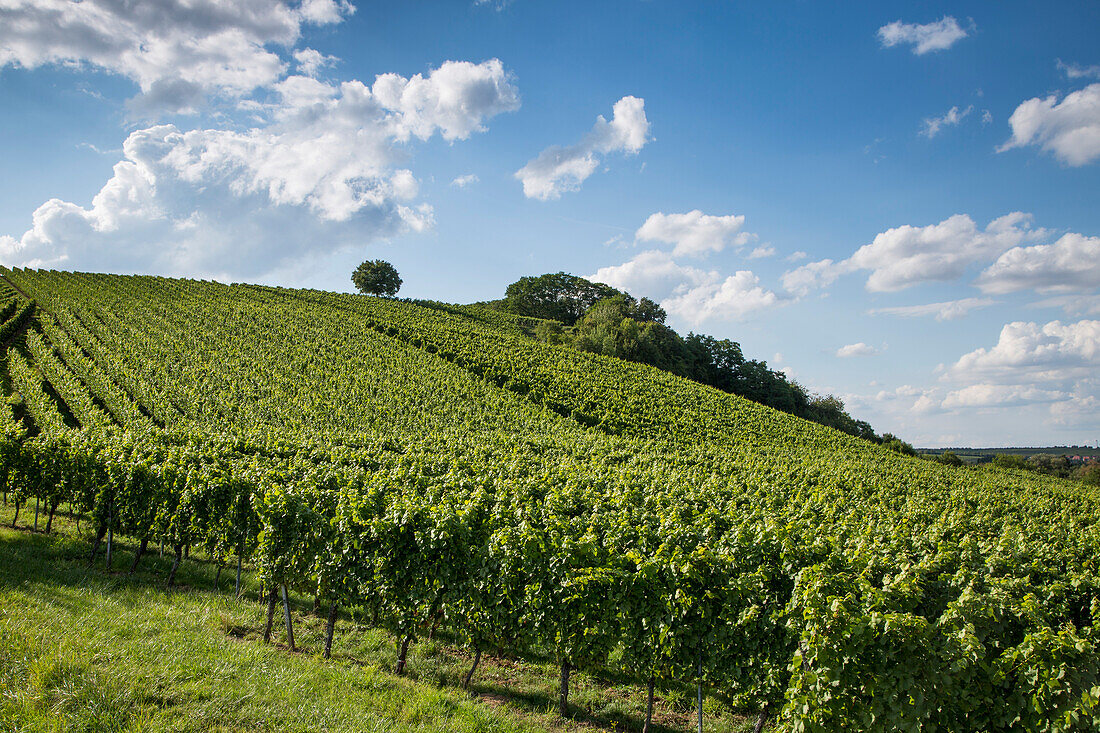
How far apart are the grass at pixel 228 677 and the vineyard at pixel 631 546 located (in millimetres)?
634

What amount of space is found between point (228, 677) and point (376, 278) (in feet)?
313

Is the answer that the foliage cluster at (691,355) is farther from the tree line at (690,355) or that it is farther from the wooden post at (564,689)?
the wooden post at (564,689)

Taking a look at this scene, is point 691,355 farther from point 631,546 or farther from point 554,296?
point 631,546

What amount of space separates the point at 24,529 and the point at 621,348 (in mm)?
62001

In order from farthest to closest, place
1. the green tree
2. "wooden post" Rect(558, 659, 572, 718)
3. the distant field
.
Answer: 1. the green tree
2. the distant field
3. "wooden post" Rect(558, 659, 572, 718)

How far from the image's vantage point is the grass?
19.4 ft

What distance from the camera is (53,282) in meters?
71.6

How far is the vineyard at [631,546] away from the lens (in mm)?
5949

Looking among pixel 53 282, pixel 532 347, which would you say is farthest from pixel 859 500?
pixel 53 282

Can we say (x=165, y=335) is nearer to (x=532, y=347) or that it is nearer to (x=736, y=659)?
(x=532, y=347)

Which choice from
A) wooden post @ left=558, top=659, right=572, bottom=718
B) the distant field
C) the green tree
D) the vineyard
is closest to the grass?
wooden post @ left=558, top=659, right=572, bottom=718

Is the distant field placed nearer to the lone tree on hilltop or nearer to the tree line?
the tree line

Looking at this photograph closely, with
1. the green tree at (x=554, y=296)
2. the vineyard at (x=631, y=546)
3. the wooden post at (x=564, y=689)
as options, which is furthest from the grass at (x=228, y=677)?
the green tree at (x=554, y=296)

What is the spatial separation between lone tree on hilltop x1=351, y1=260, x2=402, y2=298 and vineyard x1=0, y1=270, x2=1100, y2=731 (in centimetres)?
6608
